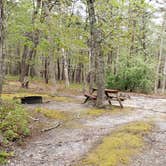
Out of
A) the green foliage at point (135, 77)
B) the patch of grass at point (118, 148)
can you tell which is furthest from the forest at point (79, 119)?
the green foliage at point (135, 77)

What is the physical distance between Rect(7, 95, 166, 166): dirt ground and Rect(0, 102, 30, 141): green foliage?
0.37 meters

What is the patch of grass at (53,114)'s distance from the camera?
390 inches

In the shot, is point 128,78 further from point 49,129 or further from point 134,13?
point 49,129

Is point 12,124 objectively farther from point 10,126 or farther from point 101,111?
point 101,111

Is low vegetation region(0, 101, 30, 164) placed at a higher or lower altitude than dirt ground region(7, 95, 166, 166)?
higher

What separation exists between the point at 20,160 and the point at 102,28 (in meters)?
7.16

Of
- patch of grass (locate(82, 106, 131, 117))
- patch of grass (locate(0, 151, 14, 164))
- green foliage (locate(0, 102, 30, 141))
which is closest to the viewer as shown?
patch of grass (locate(0, 151, 14, 164))

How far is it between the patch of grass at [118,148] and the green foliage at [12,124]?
188cm

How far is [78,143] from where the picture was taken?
23.3ft

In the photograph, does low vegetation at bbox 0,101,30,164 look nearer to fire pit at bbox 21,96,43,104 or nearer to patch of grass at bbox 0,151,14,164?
patch of grass at bbox 0,151,14,164

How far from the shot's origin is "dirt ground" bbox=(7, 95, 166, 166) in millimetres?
6010

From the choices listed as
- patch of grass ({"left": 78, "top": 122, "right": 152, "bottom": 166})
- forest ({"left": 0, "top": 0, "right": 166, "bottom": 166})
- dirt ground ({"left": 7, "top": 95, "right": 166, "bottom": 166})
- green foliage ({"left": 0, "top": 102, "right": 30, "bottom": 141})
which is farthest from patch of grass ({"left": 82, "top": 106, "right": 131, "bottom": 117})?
green foliage ({"left": 0, "top": 102, "right": 30, "bottom": 141})

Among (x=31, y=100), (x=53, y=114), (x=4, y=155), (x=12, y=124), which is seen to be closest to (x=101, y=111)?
(x=53, y=114)

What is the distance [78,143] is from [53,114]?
3.23m
